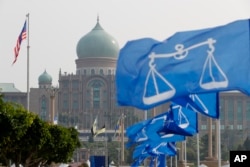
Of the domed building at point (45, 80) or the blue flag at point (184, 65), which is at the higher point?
the domed building at point (45, 80)

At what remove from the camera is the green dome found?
141 m

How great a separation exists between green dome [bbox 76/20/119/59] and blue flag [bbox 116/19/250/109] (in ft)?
411

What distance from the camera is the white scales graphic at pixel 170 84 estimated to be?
45.1 feet

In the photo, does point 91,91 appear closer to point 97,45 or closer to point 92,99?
point 92,99

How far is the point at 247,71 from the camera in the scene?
1352cm

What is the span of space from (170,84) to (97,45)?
12803cm

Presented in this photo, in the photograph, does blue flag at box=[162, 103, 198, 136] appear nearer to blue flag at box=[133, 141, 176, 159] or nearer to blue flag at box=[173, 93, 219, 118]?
blue flag at box=[173, 93, 219, 118]

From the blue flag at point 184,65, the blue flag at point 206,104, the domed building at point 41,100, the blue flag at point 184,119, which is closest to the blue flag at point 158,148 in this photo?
the blue flag at point 184,119

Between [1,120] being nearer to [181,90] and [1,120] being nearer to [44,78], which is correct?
[181,90]

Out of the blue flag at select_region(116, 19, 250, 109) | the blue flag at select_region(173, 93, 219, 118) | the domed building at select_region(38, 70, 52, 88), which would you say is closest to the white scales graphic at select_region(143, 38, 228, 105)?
the blue flag at select_region(116, 19, 250, 109)

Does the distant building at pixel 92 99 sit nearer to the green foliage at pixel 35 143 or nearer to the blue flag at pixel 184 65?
the green foliage at pixel 35 143

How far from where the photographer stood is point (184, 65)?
46.7 ft

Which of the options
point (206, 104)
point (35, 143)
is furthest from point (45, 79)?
point (206, 104)

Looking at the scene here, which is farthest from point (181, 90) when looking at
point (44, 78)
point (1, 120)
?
point (44, 78)
